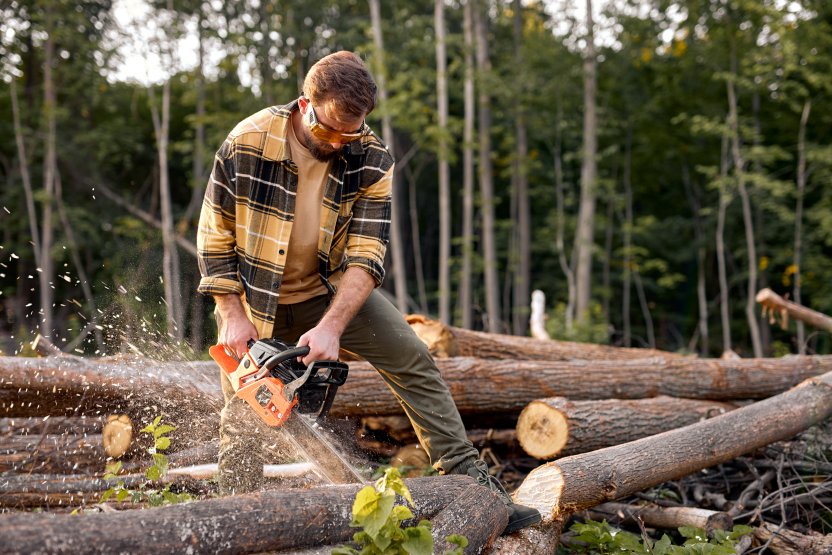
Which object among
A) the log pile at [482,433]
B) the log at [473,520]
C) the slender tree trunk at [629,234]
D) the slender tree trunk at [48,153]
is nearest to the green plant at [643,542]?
the log pile at [482,433]

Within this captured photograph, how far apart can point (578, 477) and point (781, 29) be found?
15054mm

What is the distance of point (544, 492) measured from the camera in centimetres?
312

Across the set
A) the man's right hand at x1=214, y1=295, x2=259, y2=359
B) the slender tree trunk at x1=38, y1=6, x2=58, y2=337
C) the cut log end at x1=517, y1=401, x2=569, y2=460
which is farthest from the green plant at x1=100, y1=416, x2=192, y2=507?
the slender tree trunk at x1=38, y1=6, x2=58, y2=337

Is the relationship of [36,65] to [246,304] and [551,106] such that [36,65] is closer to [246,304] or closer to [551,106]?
[551,106]

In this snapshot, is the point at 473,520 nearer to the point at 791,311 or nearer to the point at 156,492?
the point at 156,492

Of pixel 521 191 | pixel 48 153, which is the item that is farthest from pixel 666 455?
pixel 48 153

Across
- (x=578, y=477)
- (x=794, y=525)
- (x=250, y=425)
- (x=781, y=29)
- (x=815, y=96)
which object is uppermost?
(x=781, y=29)

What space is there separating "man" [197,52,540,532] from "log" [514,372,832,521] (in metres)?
0.22

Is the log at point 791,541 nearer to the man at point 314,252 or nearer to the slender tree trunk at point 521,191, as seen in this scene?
the man at point 314,252

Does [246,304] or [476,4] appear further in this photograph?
[476,4]

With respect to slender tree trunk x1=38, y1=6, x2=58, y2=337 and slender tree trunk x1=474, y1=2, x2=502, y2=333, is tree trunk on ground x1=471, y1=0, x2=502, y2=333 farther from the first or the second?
slender tree trunk x1=38, y1=6, x2=58, y2=337

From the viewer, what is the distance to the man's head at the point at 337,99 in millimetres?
2639

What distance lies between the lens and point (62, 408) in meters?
4.10

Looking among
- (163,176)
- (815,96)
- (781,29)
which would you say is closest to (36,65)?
(163,176)
